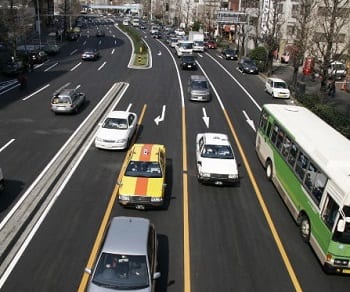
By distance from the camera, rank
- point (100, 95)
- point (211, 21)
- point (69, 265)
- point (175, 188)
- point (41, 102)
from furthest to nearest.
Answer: point (211, 21), point (100, 95), point (41, 102), point (175, 188), point (69, 265)

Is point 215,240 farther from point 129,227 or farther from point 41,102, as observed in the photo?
point 41,102

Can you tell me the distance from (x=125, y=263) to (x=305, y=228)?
7378 mm

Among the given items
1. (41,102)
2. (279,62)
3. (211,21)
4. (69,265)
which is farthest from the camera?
(211,21)

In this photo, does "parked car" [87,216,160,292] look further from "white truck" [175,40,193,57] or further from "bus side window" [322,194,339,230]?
"white truck" [175,40,193,57]

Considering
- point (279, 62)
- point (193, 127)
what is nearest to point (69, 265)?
point (193, 127)

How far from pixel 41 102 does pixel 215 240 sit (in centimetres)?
2413

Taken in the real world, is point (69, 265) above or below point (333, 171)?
below

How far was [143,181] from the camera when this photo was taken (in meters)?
17.5

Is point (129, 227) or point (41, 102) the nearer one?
point (129, 227)

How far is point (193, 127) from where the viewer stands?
96.1 feet

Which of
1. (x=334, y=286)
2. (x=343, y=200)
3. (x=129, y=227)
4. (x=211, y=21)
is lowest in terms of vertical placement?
(x=334, y=286)

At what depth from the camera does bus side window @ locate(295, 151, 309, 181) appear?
16.3 metres

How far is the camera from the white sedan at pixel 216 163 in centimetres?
1944

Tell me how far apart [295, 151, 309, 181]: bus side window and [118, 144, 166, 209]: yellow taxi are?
548 centimetres
